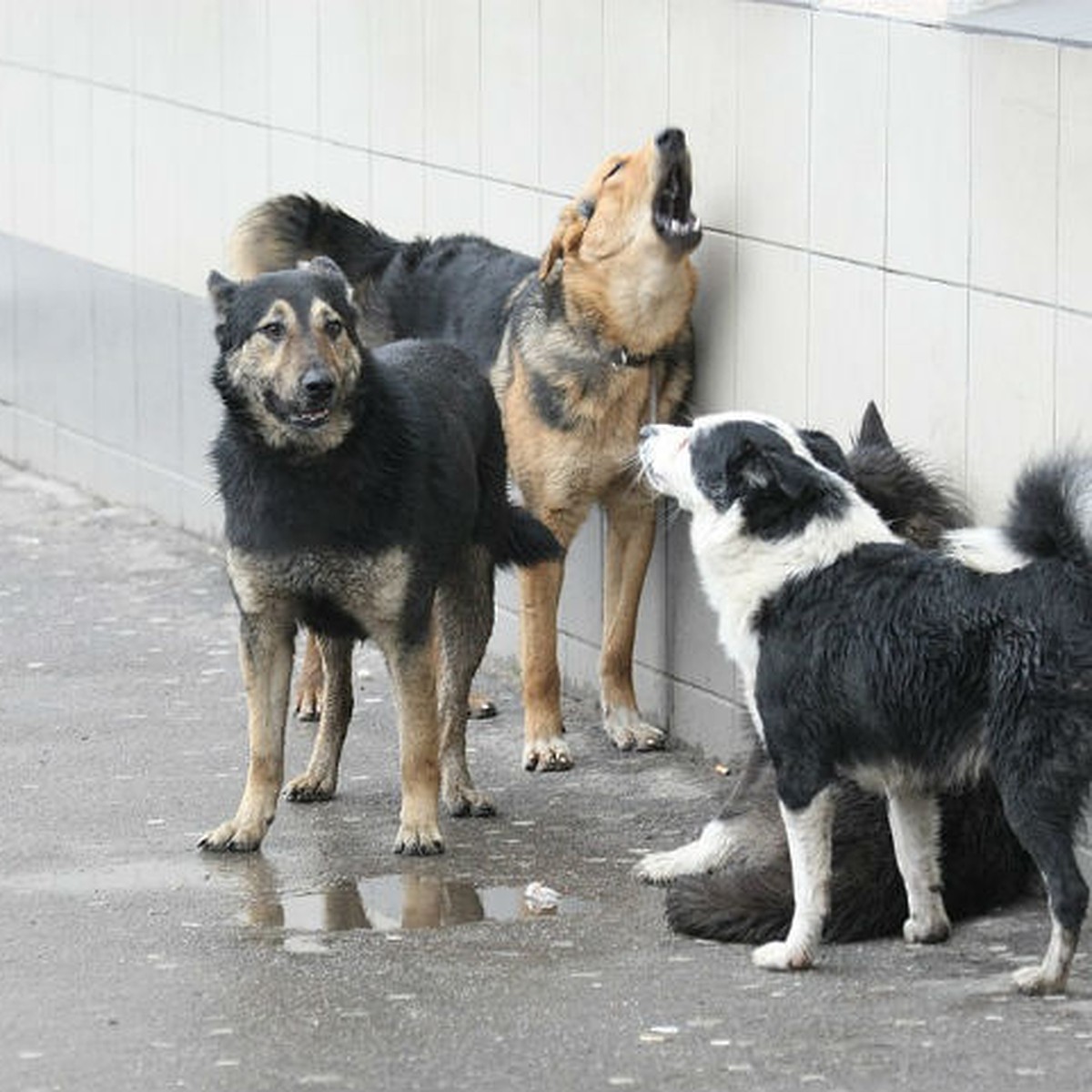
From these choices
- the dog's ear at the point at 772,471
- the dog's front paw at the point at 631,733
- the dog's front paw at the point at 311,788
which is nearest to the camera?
the dog's ear at the point at 772,471

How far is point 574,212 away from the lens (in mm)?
9656

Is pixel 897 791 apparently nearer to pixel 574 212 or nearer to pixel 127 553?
pixel 574 212

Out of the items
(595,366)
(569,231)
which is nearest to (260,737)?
(595,366)

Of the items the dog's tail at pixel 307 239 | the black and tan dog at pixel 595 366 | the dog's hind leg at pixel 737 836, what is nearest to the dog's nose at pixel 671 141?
the black and tan dog at pixel 595 366

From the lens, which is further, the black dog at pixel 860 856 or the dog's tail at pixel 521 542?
the dog's tail at pixel 521 542

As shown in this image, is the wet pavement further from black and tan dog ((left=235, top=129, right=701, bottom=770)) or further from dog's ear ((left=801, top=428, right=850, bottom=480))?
dog's ear ((left=801, top=428, right=850, bottom=480))

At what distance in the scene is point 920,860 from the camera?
749cm

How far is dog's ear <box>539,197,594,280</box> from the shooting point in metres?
9.62

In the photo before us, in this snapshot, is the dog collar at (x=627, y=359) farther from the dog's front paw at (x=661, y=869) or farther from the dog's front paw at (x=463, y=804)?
the dog's front paw at (x=661, y=869)

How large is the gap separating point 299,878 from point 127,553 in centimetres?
470

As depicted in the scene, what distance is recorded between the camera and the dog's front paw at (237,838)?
339 inches

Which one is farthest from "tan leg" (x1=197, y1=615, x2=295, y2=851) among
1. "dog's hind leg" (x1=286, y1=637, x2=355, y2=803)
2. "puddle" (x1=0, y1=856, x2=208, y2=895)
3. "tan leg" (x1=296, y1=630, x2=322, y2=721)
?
"tan leg" (x1=296, y1=630, x2=322, y2=721)

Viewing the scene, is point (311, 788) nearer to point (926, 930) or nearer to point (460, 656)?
point (460, 656)

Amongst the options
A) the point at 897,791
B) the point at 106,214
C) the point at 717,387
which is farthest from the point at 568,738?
the point at 106,214
